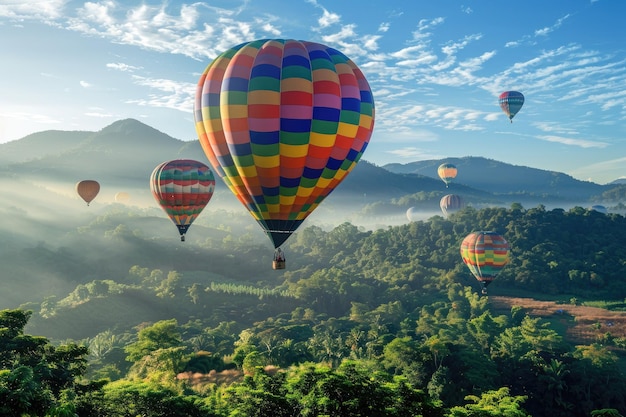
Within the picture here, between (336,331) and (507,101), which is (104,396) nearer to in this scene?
(336,331)

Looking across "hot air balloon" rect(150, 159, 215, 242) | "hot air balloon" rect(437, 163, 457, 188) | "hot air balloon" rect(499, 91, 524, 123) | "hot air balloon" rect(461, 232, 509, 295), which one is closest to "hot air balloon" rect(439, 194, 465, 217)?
"hot air balloon" rect(437, 163, 457, 188)

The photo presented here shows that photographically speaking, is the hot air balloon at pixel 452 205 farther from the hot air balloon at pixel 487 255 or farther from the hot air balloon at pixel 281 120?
the hot air balloon at pixel 281 120

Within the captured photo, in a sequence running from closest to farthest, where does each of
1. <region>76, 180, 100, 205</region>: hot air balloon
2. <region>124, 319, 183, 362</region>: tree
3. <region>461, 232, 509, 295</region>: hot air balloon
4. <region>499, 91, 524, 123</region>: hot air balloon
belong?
<region>124, 319, 183, 362</region>: tree < <region>461, 232, 509, 295</region>: hot air balloon < <region>499, 91, 524, 123</region>: hot air balloon < <region>76, 180, 100, 205</region>: hot air balloon

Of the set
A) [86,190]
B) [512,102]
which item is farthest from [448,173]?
[86,190]

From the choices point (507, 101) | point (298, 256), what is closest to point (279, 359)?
point (507, 101)

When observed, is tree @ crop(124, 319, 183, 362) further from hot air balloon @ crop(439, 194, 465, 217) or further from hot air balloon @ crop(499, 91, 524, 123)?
hot air balloon @ crop(439, 194, 465, 217)

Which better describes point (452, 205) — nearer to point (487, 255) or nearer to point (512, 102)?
point (512, 102)
